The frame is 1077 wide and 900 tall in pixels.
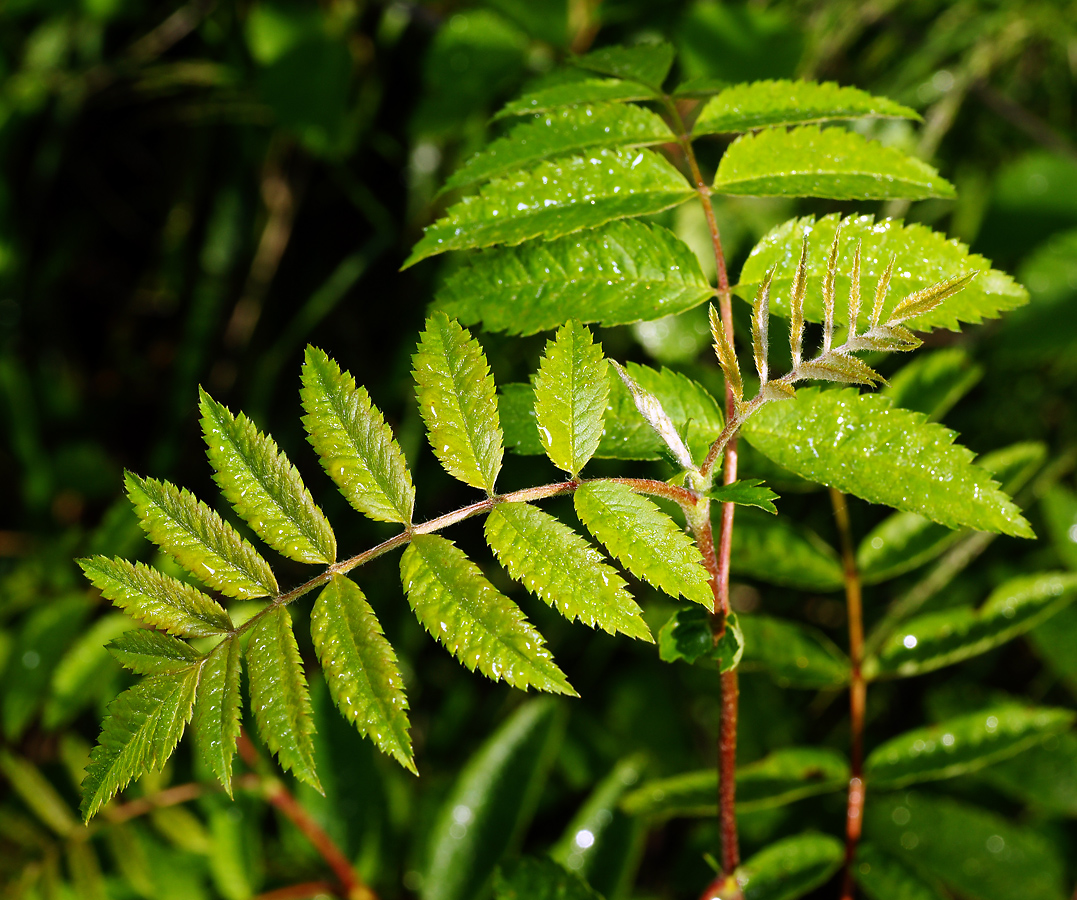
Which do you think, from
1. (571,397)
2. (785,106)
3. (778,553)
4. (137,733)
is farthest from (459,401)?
(778,553)

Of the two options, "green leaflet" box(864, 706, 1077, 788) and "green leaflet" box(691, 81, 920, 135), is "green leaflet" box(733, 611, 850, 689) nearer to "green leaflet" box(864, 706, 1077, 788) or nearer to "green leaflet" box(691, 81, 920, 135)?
"green leaflet" box(864, 706, 1077, 788)

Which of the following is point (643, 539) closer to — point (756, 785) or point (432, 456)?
point (756, 785)

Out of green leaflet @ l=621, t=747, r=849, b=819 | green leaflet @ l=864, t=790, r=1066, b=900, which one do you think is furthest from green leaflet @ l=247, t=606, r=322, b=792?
green leaflet @ l=864, t=790, r=1066, b=900

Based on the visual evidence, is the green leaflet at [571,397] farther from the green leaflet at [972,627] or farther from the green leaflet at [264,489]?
the green leaflet at [972,627]

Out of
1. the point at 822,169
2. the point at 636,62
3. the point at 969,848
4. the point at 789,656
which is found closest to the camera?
the point at 822,169

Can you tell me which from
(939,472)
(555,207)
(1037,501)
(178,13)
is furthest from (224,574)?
(178,13)

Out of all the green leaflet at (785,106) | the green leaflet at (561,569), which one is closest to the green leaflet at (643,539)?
the green leaflet at (561,569)
